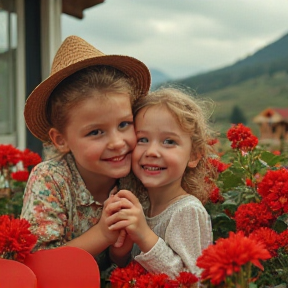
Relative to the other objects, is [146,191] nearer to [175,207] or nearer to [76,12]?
[175,207]

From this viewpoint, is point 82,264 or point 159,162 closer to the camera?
point 82,264

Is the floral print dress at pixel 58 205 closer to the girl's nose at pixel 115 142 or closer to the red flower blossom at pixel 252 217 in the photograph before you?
the girl's nose at pixel 115 142

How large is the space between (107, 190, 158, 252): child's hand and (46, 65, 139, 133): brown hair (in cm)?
39

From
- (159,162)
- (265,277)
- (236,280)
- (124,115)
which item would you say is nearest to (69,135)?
(124,115)

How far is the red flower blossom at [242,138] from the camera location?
2.40 metres

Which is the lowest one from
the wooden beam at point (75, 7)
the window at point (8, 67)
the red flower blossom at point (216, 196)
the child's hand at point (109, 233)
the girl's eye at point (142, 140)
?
the window at point (8, 67)

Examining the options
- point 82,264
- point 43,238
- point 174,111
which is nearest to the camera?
point 82,264

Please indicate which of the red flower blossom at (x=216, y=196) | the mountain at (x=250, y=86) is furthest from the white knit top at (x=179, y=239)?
the mountain at (x=250, y=86)

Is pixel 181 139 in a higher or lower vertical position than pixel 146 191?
higher

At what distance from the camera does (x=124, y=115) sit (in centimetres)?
193

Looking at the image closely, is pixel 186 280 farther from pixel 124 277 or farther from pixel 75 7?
pixel 75 7

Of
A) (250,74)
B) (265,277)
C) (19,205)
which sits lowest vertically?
(250,74)

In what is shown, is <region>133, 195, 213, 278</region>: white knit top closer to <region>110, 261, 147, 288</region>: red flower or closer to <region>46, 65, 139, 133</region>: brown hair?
<region>110, 261, 147, 288</region>: red flower

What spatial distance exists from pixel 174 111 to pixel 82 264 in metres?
0.67
